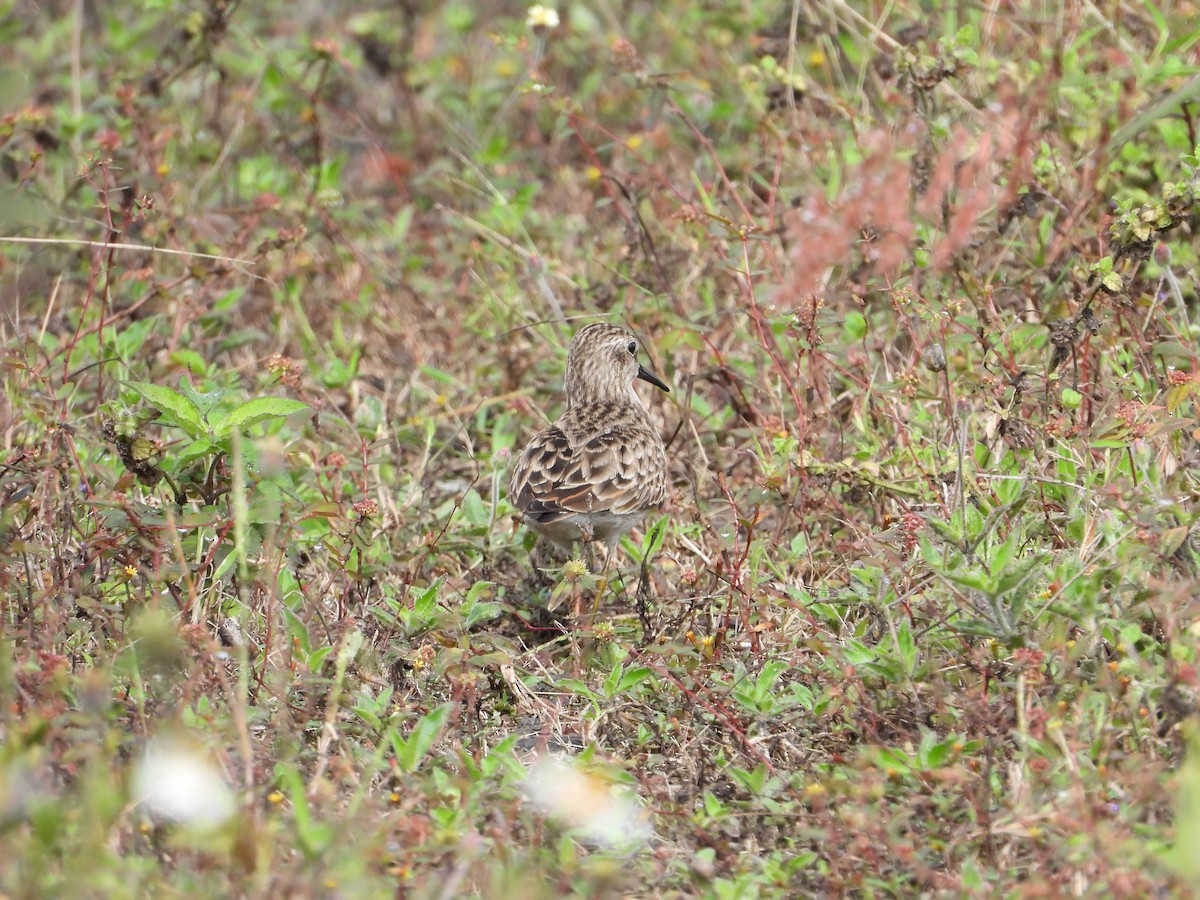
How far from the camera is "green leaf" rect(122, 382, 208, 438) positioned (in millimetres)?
5645

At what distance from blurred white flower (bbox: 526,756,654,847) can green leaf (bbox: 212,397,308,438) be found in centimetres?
169

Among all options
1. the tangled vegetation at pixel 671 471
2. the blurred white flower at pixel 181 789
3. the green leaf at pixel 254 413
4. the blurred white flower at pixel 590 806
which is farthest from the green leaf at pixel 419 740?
the green leaf at pixel 254 413

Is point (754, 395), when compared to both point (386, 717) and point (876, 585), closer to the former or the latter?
point (876, 585)

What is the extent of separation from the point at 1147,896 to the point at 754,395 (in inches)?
151

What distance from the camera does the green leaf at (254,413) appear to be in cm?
564

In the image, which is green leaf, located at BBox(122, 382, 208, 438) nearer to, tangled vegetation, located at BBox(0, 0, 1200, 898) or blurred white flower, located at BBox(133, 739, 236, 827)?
tangled vegetation, located at BBox(0, 0, 1200, 898)

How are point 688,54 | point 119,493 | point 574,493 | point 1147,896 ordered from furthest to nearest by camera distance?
point 688,54 → point 574,493 → point 119,493 → point 1147,896

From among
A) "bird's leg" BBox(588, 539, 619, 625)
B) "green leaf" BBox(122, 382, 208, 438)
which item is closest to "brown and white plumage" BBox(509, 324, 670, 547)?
"bird's leg" BBox(588, 539, 619, 625)

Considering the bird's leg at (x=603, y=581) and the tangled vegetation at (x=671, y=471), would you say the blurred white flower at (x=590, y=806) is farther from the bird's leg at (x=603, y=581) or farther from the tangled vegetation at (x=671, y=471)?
the bird's leg at (x=603, y=581)

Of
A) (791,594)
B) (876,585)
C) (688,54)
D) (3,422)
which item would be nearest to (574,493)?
(791,594)

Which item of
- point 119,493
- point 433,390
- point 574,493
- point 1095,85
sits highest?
point 1095,85

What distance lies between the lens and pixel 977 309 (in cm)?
670

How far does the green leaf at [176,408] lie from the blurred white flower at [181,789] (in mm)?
1708

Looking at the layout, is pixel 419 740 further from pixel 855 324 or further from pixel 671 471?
pixel 855 324
